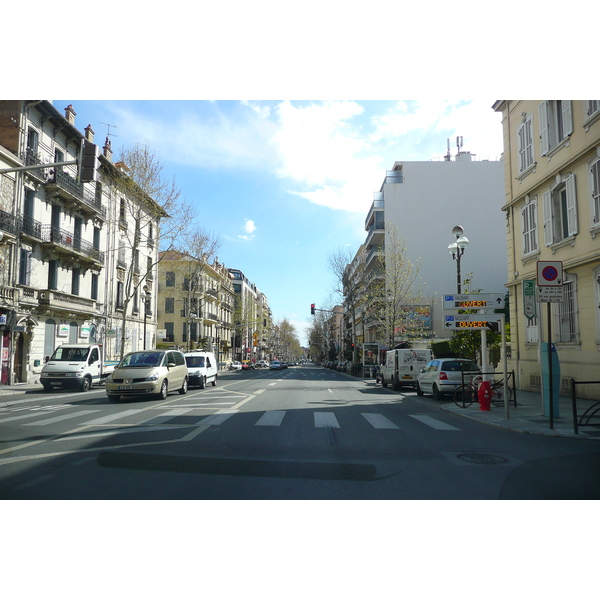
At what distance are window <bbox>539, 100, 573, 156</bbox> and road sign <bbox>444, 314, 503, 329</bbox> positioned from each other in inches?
311

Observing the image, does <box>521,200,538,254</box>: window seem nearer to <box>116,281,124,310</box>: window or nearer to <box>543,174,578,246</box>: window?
<box>543,174,578,246</box>: window

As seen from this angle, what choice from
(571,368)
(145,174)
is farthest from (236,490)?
(145,174)

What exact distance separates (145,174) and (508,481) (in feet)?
99.0

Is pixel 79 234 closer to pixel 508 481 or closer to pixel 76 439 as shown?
pixel 76 439

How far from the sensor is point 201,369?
2438 centimetres

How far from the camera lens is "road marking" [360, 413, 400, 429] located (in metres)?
11.5

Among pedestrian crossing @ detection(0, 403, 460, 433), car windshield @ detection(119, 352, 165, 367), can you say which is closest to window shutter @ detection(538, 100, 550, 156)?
pedestrian crossing @ detection(0, 403, 460, 433)

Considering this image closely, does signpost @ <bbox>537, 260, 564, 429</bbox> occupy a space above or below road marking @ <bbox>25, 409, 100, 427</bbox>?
above

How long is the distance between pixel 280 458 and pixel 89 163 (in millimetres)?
9146

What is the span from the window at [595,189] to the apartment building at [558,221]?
0.03 metres

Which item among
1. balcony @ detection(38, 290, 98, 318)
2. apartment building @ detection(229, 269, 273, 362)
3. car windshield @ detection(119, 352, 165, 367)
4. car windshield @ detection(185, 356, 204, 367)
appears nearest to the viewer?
car windshield @ detection(119, 352, 165, 367)

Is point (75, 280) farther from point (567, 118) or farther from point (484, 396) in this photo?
point (567, 118)

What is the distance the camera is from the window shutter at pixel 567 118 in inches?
715

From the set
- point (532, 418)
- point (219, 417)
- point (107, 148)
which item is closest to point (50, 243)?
point (107, 148)
